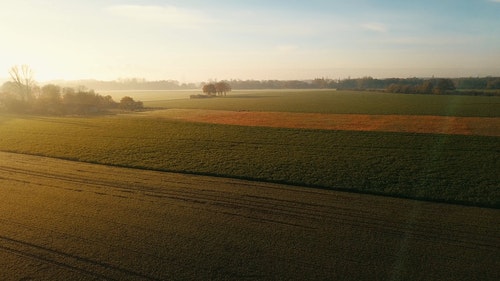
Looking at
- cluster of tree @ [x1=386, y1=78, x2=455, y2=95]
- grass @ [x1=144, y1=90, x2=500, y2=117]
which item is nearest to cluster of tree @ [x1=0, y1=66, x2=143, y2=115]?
grass @ [x1=144, y1=90, x2=500, y2=117]

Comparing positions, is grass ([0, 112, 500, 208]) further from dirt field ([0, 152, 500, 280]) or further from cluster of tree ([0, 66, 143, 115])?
cluster of tree ([0, 66, 143, 115])

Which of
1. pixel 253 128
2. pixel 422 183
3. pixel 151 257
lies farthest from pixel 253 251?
pixel 253 128

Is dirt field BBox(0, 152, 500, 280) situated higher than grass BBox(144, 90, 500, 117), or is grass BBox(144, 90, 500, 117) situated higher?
grass BBox(144, 90, 500, 117)

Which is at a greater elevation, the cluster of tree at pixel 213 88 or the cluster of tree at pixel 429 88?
the cluster of tree at pixel 213 88

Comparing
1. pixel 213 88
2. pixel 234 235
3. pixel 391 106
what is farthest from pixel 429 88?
pixel 234 235

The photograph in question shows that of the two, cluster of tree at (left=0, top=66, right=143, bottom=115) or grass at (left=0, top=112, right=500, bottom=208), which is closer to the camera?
grass at (left=0, top=112, right=500, bottom=208)

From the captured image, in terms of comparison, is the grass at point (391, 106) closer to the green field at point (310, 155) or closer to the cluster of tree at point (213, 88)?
the green field at point (310, 155)

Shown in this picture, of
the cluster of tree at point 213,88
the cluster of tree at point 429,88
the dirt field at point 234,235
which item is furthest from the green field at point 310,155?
the cluster of tree at point 213,88
